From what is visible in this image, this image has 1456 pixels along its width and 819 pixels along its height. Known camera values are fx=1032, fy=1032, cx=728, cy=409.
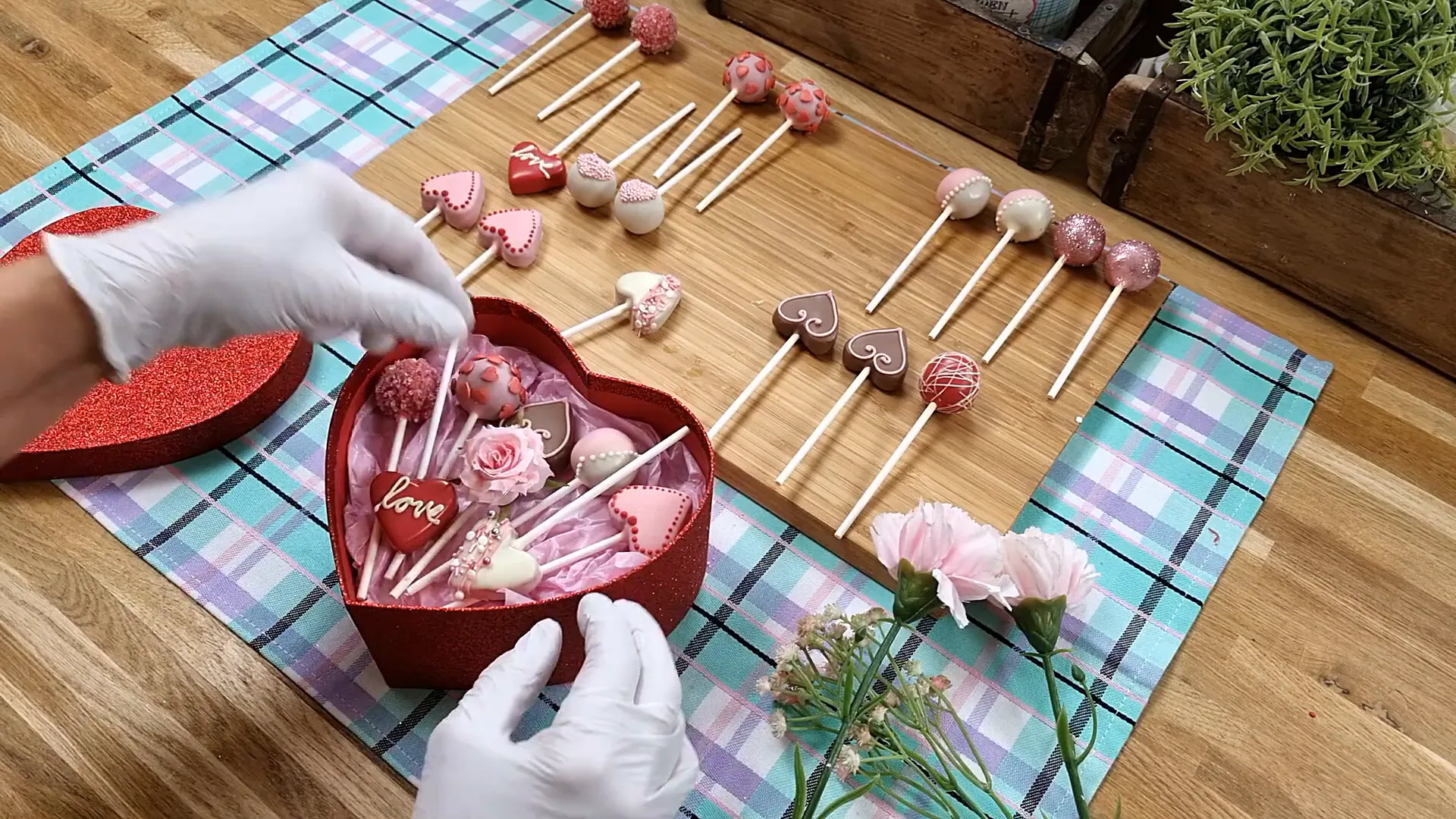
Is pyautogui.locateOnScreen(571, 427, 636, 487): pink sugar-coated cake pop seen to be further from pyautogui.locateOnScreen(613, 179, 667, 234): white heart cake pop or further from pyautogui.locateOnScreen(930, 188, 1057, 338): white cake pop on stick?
pyautogui.locateOnScreen(930, 188, 1057, 338): white cake pop on stick

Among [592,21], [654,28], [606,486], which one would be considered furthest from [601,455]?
[592,21]

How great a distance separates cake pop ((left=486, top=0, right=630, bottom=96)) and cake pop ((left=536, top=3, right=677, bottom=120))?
1.7 inches

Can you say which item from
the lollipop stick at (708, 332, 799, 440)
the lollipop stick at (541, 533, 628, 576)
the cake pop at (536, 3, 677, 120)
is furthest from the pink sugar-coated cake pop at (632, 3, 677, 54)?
the lollipop stick at (541, 533, 628, 576)

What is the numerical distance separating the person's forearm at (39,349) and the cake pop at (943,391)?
3.05 feet

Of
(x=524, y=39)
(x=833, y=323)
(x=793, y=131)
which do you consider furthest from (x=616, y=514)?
(x=524, y=39)

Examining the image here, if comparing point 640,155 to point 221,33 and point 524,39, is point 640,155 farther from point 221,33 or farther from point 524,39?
point 221,33

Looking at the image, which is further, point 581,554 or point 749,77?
point 749,77

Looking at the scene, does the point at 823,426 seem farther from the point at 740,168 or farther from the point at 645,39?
the point at 645,39

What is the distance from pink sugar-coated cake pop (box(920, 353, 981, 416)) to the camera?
147cm

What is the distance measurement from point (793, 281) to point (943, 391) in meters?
0.34

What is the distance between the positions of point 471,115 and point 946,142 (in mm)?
879

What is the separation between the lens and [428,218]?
1.67 m

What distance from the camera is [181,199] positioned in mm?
1786

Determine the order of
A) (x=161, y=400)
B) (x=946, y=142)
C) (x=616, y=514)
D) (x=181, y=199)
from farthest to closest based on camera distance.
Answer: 1. (x=946, y=142)
2. (x=181, y=199)
3. (x=161, y=400)
4. (x=616, y=514)
